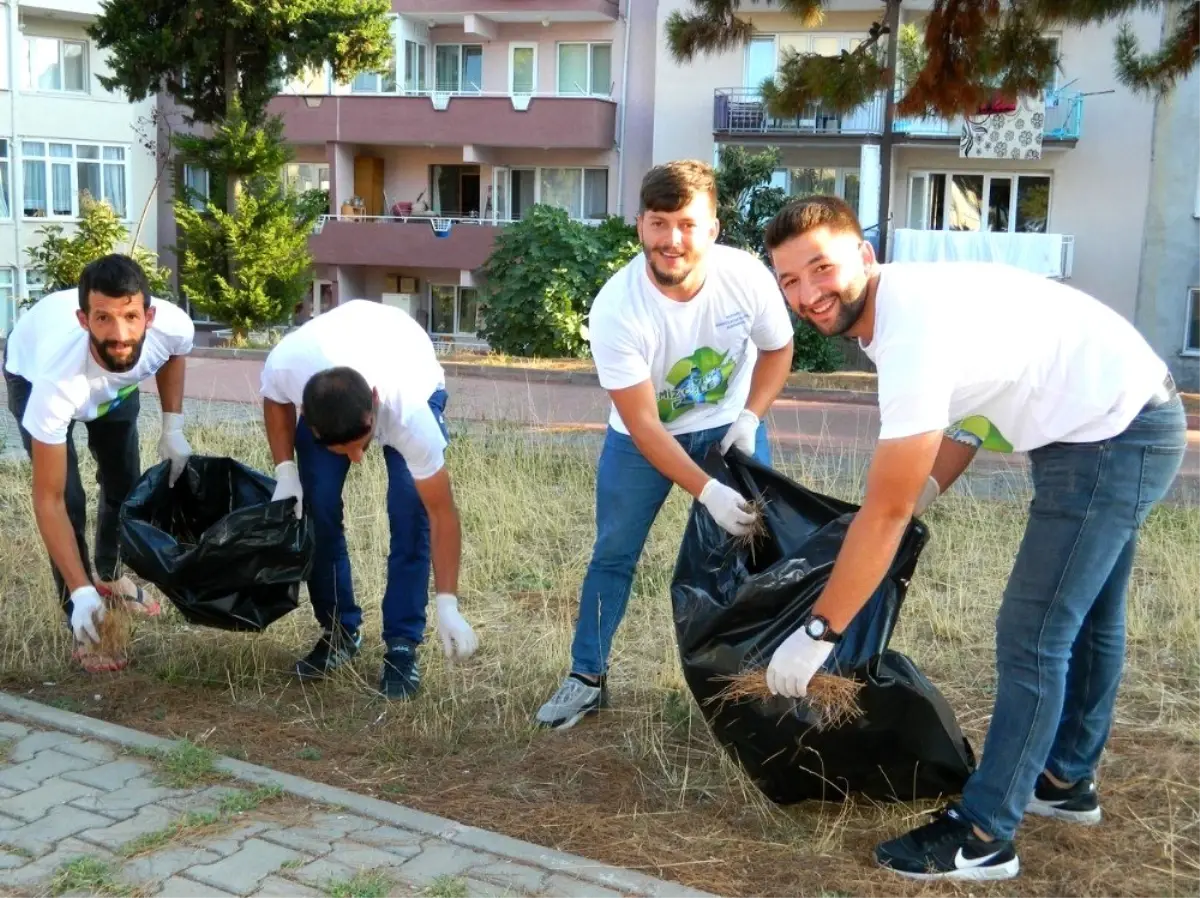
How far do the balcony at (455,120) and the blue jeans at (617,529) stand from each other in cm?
2221

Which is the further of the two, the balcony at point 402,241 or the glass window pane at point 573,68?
the glass window pane at point 573,68

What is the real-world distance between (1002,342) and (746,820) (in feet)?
4.65

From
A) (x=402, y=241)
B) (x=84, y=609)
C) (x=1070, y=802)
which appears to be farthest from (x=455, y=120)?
(x=1070, y=802)

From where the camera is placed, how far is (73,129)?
27.3 meters

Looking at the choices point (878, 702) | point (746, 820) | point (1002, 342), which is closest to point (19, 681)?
point (746, 820)

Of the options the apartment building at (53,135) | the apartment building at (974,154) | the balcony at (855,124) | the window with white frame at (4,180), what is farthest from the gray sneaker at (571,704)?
the window with white frame at (4,180)

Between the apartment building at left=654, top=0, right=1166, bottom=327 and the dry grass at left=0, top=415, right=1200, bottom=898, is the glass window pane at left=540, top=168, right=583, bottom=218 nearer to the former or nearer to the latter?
the apartment building at left=654, top=0, right=1166, bottom=327

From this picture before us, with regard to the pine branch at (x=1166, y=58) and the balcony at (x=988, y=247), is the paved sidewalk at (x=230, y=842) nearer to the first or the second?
the pine branch at (x=1166, y=58)

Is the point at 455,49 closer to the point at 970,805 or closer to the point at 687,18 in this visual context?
the point at 687,18

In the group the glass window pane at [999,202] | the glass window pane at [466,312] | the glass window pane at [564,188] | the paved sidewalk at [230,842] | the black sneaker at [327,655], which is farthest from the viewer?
the glass window pane at [466,312]

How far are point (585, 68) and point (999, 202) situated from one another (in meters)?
9.01

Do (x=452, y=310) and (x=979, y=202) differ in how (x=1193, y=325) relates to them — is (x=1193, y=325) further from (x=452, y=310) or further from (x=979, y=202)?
(x=452, y=310)

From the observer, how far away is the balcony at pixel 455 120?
25.2 metres

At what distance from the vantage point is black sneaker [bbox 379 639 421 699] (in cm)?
405
